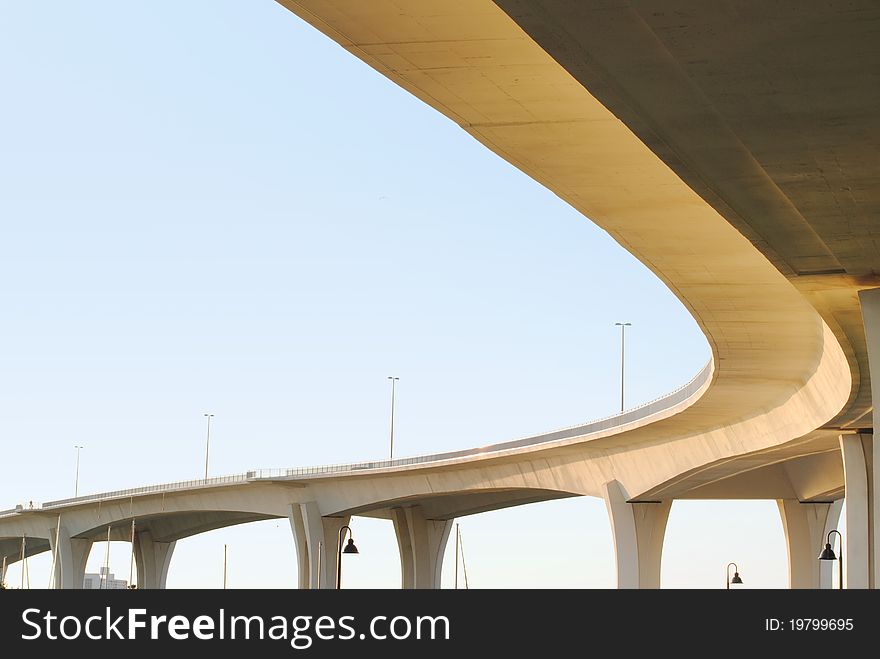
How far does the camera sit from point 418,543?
87.4 meters

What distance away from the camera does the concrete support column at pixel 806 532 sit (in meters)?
71.2

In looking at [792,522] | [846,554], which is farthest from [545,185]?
[792,522]

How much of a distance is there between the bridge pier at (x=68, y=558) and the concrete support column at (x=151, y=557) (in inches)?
224

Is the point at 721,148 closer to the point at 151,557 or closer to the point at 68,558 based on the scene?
the point at 68,558

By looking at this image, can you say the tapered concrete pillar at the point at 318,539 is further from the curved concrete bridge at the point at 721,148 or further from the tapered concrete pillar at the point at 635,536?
the curved concrete bridge at the point at 721,148

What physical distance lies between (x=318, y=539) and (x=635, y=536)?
2172 cm

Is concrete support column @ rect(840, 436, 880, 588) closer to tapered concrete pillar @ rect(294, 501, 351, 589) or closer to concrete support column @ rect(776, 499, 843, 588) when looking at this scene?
concrete support column @ rect(776, 499, 843, 588)

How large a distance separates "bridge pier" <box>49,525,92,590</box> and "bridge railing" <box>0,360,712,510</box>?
130 inches

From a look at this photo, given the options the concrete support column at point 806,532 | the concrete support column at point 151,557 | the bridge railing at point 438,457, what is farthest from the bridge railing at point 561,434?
the concrete support column at point 151,557

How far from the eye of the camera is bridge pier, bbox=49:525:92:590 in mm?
97812
